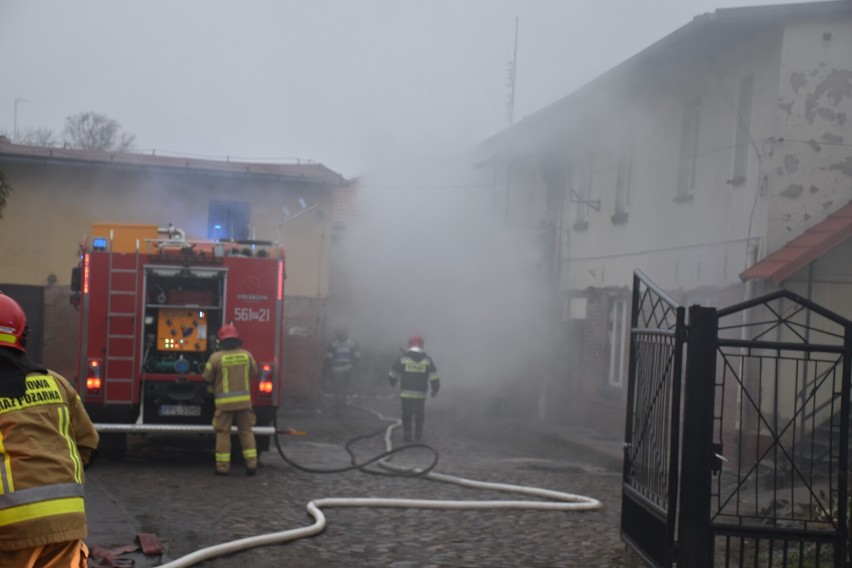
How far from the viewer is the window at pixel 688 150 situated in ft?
54.2

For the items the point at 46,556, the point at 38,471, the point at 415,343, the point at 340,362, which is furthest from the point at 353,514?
the point at 340,362

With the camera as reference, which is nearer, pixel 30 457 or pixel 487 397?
pixel 30 457

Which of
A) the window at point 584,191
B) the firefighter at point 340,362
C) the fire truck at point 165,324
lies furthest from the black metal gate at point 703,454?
the firefighter at point 340,362

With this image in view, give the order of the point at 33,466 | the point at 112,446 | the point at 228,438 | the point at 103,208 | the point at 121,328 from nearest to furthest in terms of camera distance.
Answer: the point at 33,466 → the point at 228,438 → the point at 121,328 → the point at 112,446 → the point at 103,208

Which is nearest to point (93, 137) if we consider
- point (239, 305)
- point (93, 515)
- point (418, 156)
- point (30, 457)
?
point (418, 156)

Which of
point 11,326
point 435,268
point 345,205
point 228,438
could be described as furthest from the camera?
point 345,205

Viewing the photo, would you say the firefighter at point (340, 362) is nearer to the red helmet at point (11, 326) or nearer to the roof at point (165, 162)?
the roof at point (165, 162)

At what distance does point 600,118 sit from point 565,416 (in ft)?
19.9

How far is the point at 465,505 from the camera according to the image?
10.4 meters

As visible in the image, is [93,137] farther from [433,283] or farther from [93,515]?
[93,515]

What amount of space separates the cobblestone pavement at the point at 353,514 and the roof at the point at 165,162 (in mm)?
8046

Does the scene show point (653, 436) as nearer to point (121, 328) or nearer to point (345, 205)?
point (121, 328)

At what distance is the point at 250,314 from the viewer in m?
13.3

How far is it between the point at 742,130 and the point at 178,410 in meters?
8.41
